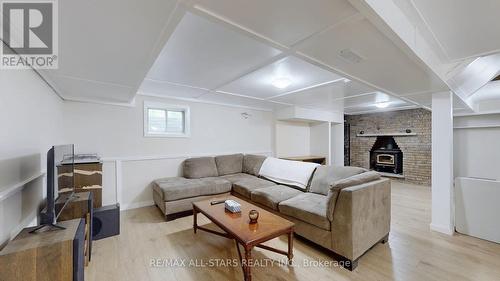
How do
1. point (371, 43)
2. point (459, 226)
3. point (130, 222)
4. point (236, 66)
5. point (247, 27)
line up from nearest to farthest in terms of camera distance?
point (247, 27) < point (371, 43) < point (236, 66) < point (459, 226) < point (130, 222)

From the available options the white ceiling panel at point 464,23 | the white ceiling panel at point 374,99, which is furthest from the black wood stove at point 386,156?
the white ceiling panel at point 464,23

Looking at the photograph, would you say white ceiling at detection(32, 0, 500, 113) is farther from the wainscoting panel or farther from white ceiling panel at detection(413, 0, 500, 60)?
the wainscoting panel

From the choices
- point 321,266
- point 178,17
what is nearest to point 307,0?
point 178,17

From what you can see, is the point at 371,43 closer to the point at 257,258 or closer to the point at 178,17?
the point at 178,17

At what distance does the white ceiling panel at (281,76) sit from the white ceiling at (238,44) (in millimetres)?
15

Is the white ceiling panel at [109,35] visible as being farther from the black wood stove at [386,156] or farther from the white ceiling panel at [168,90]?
the black wood stove at [386,156]

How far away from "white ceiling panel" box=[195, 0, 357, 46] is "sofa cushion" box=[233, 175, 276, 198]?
2.45 meters

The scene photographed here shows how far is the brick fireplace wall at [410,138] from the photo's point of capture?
543 centimetres

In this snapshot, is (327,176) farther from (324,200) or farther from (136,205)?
(136,205)

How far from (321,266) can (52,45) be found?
296cm

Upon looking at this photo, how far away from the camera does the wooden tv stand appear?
1.10 m

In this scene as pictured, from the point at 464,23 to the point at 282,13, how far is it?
147cm

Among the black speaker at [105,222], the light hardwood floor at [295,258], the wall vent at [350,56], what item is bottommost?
the light hardwood floor at [295,258]

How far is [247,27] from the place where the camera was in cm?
139
